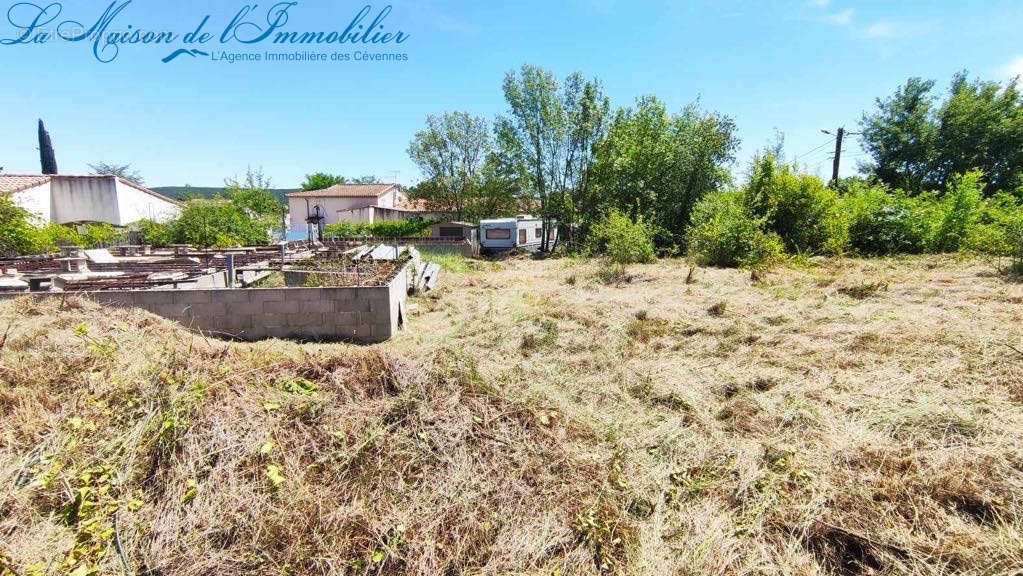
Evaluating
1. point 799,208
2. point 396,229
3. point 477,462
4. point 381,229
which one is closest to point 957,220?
point 799,208

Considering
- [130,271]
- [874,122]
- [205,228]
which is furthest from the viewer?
[874,122]

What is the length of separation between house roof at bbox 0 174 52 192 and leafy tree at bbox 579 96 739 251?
90.1ft

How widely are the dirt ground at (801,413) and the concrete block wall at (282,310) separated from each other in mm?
641

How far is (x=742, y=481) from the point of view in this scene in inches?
97.3

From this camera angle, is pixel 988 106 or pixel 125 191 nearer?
pixel 988 106

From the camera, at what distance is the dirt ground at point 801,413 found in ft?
6.79

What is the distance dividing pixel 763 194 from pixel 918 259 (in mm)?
4007

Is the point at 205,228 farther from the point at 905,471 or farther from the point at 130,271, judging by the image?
the point at 905,471

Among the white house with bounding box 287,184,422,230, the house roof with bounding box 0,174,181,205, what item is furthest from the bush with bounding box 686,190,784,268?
the white house with bounding box 287,184,422,230

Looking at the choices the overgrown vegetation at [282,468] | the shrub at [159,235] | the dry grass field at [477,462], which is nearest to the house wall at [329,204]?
the shrub at [159,235]

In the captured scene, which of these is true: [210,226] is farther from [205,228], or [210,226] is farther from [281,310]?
[281,310]

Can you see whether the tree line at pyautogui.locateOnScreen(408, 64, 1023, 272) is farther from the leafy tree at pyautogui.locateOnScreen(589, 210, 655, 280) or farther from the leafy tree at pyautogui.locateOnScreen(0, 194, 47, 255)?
the leafy tree at pyautogui.locateOnScreen(0, 194, 47, 255)

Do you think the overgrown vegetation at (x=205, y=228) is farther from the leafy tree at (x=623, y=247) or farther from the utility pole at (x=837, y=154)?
the utility pole at (x=837, y=154)

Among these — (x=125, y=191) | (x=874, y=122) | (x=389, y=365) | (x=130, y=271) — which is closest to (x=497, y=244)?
(x=130, y=271)
